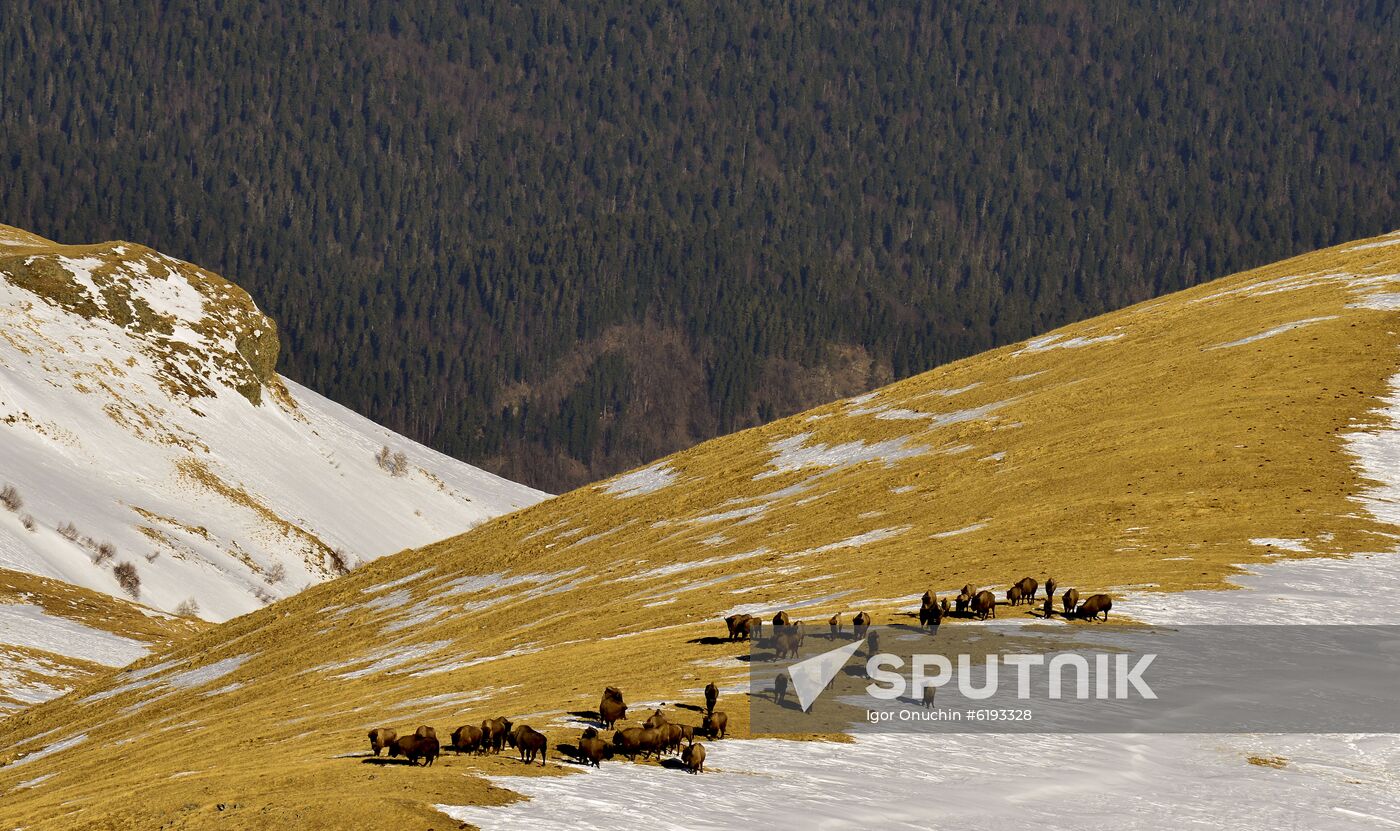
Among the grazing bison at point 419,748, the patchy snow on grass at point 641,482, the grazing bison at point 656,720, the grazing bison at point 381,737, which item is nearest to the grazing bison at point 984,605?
the grazing bison at point 656,720

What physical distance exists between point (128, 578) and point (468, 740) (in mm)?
104825

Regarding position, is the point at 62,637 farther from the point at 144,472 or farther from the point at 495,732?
the point at 495,732

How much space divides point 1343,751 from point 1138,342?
61.7 m

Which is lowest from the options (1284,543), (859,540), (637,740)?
(637,740)

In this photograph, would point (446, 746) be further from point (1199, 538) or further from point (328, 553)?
point (328, 553)

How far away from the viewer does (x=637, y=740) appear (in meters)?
33.0

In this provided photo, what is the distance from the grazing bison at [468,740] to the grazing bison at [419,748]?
0.88 meters

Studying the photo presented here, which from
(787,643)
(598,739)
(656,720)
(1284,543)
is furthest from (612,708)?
(1284,543)

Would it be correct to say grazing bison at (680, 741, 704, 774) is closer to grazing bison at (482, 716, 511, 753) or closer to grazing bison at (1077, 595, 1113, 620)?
grazing bison at (482, 716, 511, 753)

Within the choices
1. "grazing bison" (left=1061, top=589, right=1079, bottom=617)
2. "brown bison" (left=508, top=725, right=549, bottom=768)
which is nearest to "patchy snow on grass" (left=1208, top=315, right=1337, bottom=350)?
"grazing bison" (left=1061, top=589, right=1079, bottom=617)

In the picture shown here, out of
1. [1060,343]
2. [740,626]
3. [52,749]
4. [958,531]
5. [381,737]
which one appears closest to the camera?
[381,737]

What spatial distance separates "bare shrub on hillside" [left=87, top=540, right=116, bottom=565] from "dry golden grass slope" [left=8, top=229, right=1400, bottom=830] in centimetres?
4222

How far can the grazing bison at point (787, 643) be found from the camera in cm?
4181

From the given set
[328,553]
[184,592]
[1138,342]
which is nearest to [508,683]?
[1138,342]
